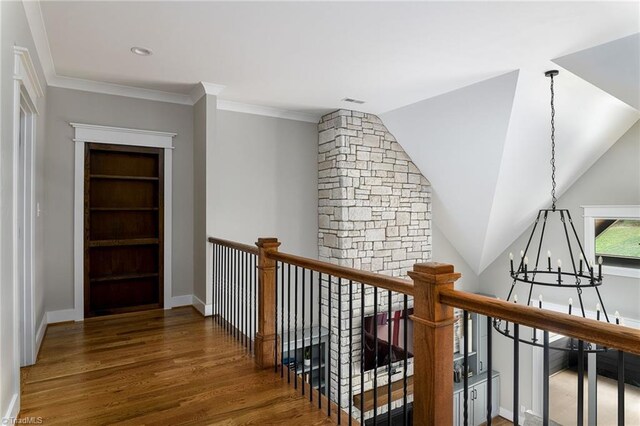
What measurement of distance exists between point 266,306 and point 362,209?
260cm

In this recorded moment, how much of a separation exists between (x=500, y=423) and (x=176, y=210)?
617 cm

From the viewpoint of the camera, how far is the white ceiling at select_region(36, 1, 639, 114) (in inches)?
100

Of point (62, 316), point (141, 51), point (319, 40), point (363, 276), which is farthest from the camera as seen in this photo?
point (62, 316)

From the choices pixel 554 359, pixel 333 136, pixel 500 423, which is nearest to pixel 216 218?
pixel 333 136

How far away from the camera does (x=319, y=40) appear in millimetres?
2992

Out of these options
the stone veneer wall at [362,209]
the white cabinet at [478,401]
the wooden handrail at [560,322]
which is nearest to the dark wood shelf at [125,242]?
the stone veneer wall at [362,209]

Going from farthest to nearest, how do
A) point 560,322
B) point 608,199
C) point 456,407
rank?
point 456,407, point 608,199, point 560,322

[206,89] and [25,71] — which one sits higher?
[206,89]

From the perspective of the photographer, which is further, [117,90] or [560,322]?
[117,90]

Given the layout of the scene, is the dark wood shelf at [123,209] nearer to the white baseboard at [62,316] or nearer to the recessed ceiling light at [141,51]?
the white baseboard at [62,316]

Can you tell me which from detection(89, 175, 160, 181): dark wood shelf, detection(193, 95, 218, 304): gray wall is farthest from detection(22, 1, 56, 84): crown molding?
detection(193, 95, 218, 304): gray wall

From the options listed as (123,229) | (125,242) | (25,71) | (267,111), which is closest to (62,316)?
(125,242)

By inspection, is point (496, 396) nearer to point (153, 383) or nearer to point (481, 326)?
point (481, 326)

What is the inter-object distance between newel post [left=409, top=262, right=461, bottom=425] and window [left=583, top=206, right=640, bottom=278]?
484 cm
